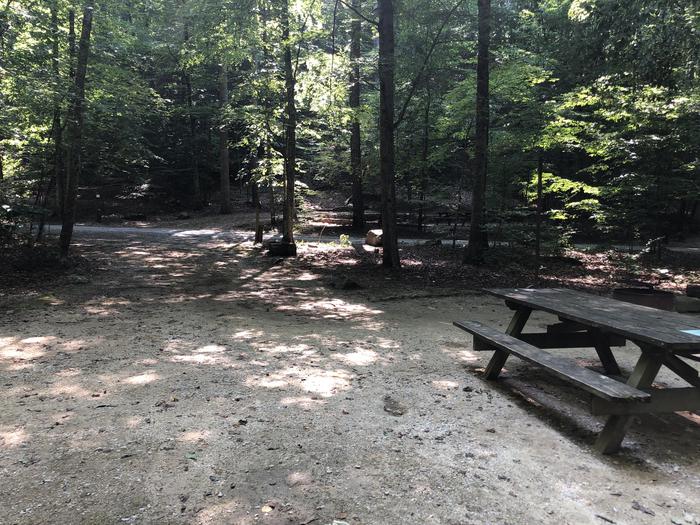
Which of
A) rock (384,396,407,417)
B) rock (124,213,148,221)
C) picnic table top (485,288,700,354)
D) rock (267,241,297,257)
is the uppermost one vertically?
rock (124,213,148,221)

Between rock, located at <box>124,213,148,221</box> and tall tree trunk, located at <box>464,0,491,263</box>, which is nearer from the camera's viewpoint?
tall tree trunk, located at <box>464,0,491,263</box>

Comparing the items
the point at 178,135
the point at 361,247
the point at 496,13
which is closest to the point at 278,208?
the point at 178,135

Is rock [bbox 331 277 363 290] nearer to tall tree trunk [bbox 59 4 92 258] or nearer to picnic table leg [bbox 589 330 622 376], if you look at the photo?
picnic table leg [bbox 589 330 622 376]

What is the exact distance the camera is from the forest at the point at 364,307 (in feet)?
8.98

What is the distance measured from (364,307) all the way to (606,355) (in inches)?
159

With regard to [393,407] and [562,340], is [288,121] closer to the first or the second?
[562,340]

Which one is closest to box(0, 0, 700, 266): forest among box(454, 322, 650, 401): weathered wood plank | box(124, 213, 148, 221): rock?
box(124, 213, 148, 221): rock

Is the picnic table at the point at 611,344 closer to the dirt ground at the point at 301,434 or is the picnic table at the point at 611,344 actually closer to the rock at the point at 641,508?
the dirt ground at the point at 301,434

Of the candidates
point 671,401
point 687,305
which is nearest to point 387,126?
point 687,305

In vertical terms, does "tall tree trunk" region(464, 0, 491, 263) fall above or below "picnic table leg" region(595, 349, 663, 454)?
above

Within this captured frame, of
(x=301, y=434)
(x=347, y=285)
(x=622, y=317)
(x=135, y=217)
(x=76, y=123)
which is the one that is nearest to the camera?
(x=301, y=434)

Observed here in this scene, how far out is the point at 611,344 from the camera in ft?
16.1

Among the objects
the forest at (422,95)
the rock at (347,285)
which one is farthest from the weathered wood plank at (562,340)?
the forest at (422,95)

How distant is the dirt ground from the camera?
249cm
